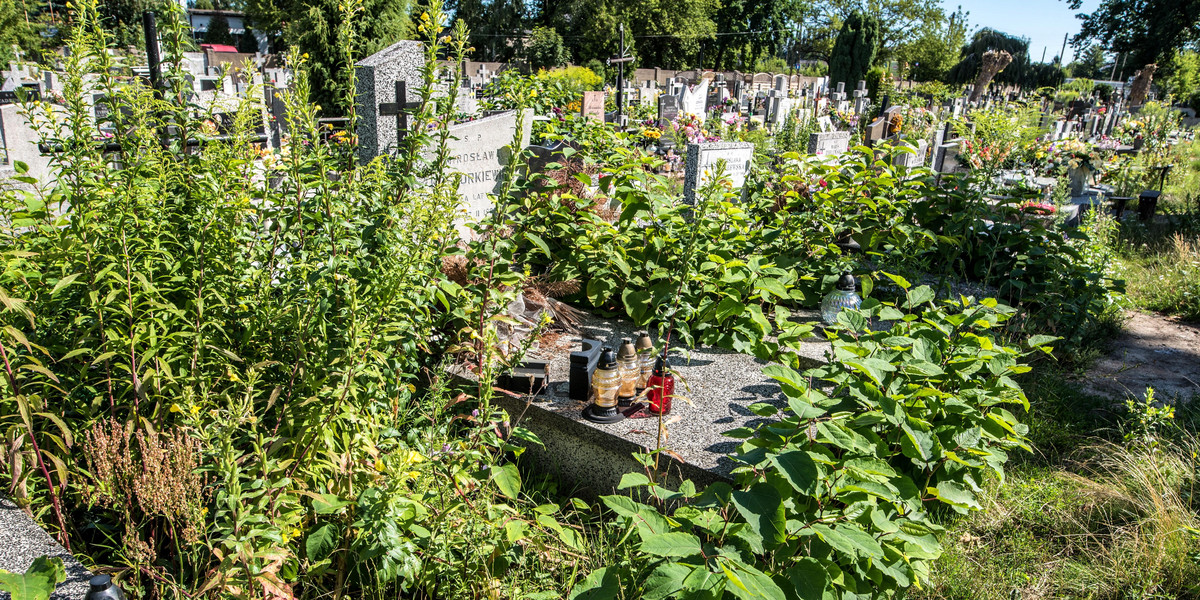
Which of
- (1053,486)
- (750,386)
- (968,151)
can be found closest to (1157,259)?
(968,151)

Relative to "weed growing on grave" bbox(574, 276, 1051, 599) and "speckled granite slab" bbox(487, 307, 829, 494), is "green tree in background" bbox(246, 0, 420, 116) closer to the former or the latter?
"speckled granite slab" bbox(487, 307, 829, 494)

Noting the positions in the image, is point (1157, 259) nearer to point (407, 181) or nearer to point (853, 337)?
point (853, 337)

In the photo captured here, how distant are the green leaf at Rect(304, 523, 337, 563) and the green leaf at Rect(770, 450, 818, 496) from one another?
132 centimetres

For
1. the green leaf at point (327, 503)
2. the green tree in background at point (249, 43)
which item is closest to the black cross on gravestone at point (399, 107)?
the green leaf at point (327, 503)

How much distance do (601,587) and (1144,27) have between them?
48889 mm

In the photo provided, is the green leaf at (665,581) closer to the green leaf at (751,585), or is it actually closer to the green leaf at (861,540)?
the green leaf at (751,585)

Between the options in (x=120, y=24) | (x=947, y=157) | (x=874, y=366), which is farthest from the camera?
(x=947, y=157)

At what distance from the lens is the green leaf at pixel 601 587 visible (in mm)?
1822

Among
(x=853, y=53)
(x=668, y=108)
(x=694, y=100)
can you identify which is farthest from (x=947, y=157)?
(x=853, y=53)

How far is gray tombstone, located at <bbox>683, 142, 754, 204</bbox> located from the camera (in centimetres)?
578

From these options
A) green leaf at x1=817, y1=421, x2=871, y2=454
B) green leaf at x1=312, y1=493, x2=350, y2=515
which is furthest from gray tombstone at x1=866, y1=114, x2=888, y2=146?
green leaf at x1=312, y1=493, x2=350, y2=515

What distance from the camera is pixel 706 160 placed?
590 cm

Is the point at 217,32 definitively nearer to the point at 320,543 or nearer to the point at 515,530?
the point at 320,543

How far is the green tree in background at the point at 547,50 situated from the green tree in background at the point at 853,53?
1718cm
